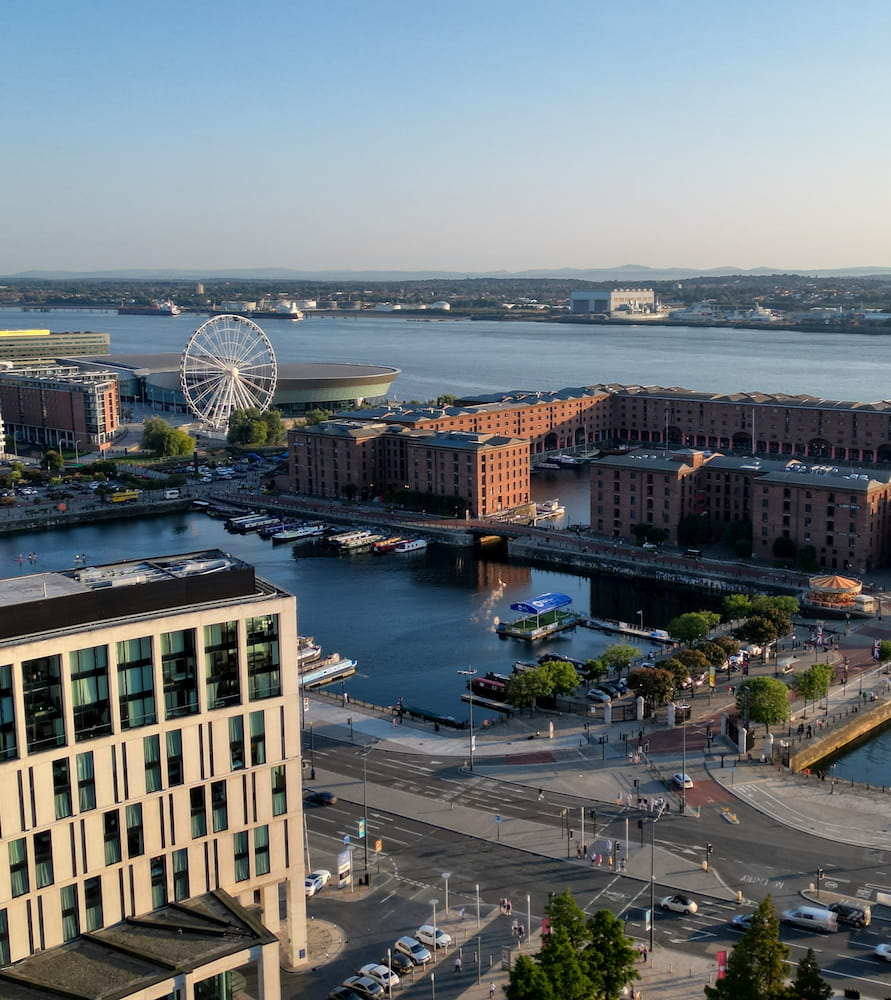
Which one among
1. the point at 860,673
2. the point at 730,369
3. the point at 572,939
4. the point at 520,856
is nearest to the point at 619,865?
the point at 520,856

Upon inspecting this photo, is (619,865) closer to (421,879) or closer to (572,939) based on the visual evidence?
(421,879)

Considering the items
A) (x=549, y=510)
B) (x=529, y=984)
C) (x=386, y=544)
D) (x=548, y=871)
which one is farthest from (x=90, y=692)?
(x=549, y=510)

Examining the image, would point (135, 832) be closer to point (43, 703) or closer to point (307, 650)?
point (43, 703)

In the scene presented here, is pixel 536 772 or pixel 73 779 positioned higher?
pixel 73 779

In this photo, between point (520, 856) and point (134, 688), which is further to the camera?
point (520, 856)

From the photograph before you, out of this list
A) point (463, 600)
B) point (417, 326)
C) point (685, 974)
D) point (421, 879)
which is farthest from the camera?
point (417, 326)

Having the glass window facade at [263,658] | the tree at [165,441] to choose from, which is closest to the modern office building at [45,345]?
the tree at [165,441]

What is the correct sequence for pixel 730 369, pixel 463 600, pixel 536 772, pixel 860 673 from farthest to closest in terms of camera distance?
pixel 730 369, pixel 463 600, pixel 860 673, pixel 536 772

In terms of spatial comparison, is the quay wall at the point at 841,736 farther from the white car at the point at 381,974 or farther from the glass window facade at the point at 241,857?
the glass window facade at the point at 241,857
